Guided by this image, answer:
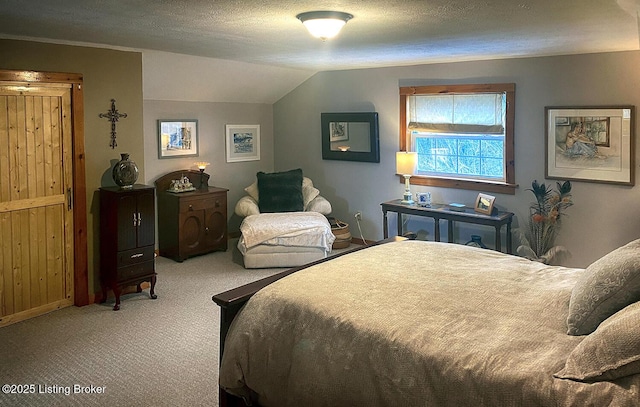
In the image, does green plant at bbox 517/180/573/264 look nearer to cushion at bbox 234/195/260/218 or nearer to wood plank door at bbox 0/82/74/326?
cushion at bbox 234/195/260/218

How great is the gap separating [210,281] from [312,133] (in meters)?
2.67

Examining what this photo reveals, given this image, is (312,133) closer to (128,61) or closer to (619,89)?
(128,61)

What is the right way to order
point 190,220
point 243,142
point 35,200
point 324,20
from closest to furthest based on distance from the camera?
point 324,20 < point 35,200 < point 190,220 < point 243,142

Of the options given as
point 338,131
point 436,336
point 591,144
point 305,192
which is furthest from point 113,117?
point 591,144

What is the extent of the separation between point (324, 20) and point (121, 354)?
2551 mm

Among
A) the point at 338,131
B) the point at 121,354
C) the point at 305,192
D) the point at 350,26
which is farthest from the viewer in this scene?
the point at 338,131

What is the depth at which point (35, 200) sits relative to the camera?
4355 mm

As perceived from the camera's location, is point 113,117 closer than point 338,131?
Yes

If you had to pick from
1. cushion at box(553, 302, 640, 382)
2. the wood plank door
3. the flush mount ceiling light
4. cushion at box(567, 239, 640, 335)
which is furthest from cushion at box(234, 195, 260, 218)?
cushion at box(553, 302, 640, 382)

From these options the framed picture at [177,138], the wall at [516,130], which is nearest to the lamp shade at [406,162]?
the wall at [516,130]

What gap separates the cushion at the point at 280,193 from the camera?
6.57 metres

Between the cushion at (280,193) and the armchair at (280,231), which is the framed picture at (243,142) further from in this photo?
the armchair at (280,231)

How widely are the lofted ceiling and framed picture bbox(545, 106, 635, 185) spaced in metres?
0.55

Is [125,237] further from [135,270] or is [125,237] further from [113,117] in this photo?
[113,117]
